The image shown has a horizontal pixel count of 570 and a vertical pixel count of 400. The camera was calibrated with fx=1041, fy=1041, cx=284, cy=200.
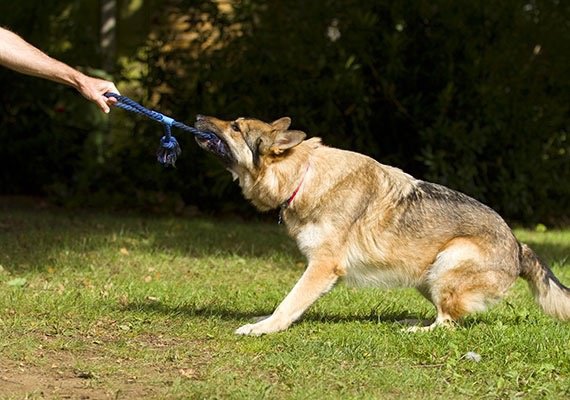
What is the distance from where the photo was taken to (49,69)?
23.0ft

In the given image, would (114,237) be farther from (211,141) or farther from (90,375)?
(90,375)

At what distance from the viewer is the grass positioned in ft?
19.6

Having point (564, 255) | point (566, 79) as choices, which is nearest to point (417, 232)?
point (564, 255)

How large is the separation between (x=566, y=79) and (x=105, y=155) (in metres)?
6.55

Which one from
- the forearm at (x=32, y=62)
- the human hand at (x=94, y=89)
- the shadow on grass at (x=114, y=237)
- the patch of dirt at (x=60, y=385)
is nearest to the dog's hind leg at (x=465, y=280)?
the patch of dirt at (x=60, y=385)

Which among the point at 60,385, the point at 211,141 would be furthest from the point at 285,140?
the point at 60,385

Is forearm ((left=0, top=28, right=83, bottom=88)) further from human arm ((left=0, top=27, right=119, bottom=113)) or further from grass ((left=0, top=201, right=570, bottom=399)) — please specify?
grass ((left=0, top=201, right=570, bottom=399))

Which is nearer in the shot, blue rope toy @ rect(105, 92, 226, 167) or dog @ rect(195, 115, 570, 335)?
blue rope toy @ rect(105, 92, 226, 167)

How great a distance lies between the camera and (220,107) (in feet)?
46.3

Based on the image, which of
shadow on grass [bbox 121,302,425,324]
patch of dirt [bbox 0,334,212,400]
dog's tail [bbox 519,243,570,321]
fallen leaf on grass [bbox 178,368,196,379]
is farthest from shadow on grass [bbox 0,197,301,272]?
dog's tail [bbox 519,243,570,321]

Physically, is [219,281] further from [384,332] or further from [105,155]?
[105,155]

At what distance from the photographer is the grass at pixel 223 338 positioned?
5988mm

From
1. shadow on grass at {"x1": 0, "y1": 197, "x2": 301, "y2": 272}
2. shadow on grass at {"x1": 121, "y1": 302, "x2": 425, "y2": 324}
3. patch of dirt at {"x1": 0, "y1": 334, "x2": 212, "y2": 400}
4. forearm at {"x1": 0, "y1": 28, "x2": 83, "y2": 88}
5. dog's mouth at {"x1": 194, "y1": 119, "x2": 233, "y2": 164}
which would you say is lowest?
shadow on grass at {"x1": 0, "y1": 197, "x2": 301, "y2": 272}

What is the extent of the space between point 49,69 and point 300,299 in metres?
2.34
